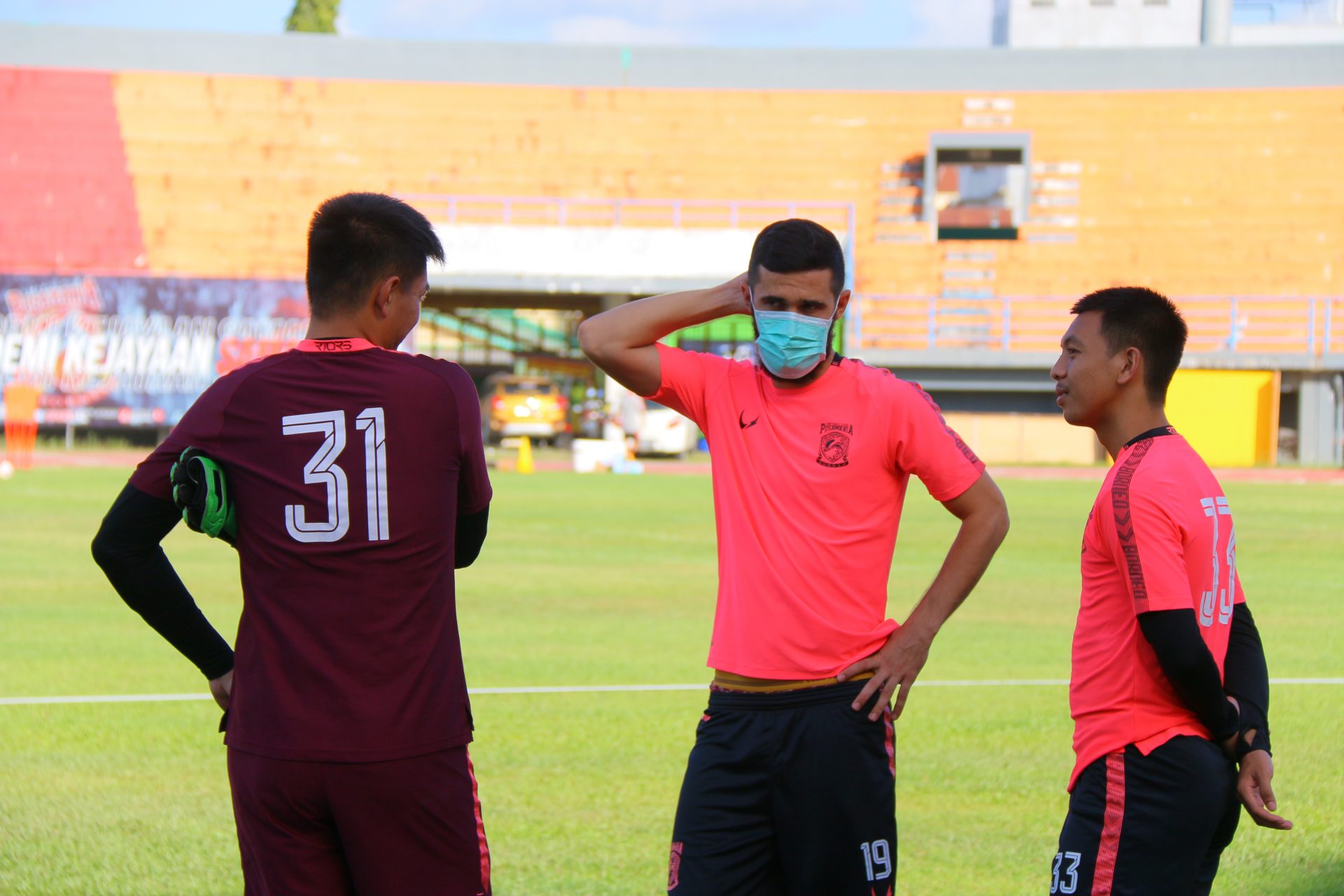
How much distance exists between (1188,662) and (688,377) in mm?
1426

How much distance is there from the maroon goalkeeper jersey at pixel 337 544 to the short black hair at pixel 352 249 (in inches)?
5.1

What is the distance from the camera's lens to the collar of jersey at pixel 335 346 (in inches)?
114

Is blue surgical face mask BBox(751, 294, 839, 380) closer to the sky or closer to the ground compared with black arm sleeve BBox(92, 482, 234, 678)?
closer to the sky

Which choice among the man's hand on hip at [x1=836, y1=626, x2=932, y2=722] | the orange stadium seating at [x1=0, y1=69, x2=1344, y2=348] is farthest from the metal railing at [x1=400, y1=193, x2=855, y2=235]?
the man's hand on hip at [x1=836, y1=626, x2=932, y2=722]

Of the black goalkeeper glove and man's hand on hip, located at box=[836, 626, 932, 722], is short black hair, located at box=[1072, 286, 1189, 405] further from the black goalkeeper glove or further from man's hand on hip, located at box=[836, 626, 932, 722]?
the black goalkeeper glove

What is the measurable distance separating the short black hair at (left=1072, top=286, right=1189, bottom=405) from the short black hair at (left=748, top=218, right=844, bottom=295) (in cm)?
61

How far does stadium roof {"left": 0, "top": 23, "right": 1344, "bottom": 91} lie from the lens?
42.1 metres

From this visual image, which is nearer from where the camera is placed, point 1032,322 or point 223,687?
point 223,687

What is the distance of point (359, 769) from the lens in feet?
9.08

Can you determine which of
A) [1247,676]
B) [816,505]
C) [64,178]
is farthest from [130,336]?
[1247,676]

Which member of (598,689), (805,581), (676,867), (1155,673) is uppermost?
(805,581)

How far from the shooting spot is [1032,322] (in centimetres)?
3825

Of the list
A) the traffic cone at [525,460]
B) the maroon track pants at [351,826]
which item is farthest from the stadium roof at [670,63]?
the maroon track pants at [351,826]

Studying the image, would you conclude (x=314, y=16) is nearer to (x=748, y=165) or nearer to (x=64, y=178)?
(x=64, y=178)
